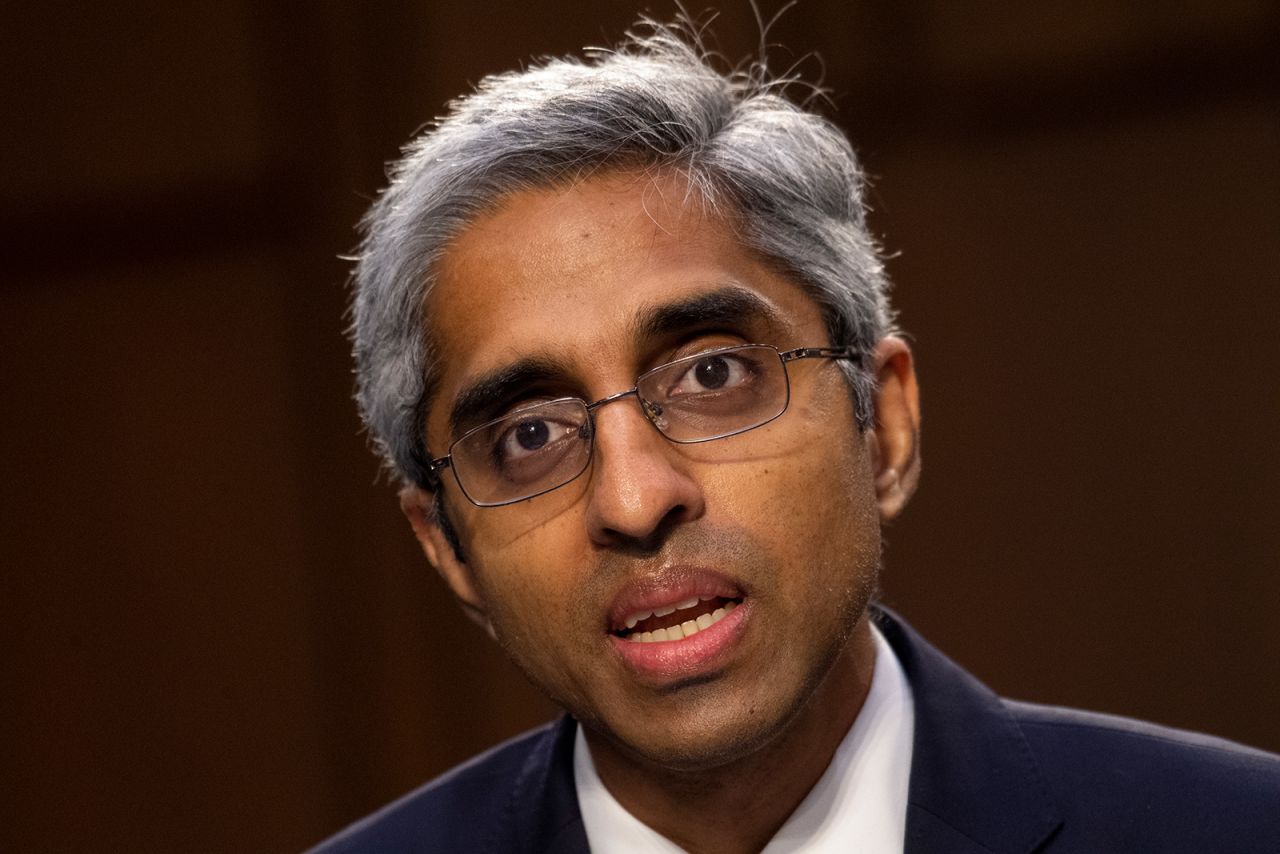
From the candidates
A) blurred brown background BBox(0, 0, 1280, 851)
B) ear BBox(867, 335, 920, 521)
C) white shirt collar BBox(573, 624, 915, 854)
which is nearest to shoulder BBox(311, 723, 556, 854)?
white shirt collar BBox(573, 624, 915, 854)

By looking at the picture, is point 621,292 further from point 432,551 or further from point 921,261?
point 921,261

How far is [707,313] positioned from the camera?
178cm

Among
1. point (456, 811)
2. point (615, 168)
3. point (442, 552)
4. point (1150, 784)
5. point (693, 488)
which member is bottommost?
point (456, 811)

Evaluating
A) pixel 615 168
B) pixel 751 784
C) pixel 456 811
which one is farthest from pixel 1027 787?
pixel 615 168

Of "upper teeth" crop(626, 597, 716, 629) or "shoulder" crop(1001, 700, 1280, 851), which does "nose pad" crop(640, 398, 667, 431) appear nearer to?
"upper teeth" crop(626, 597, 716, 629)

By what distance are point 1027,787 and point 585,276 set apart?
2.94 ft

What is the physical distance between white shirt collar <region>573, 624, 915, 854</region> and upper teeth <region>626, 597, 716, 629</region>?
1.21 feet

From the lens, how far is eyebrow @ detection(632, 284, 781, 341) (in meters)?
1.75

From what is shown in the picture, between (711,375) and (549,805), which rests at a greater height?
(711,375)

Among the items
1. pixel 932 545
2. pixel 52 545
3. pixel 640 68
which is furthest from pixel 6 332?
pixel 932 545

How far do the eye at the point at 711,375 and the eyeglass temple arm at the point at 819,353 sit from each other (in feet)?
0.20

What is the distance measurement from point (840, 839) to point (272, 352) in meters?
1.93

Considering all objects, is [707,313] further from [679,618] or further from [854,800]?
[854,800]

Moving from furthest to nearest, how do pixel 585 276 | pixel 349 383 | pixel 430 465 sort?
pixel 349 383
pixel 430 465
pixel 585 276
